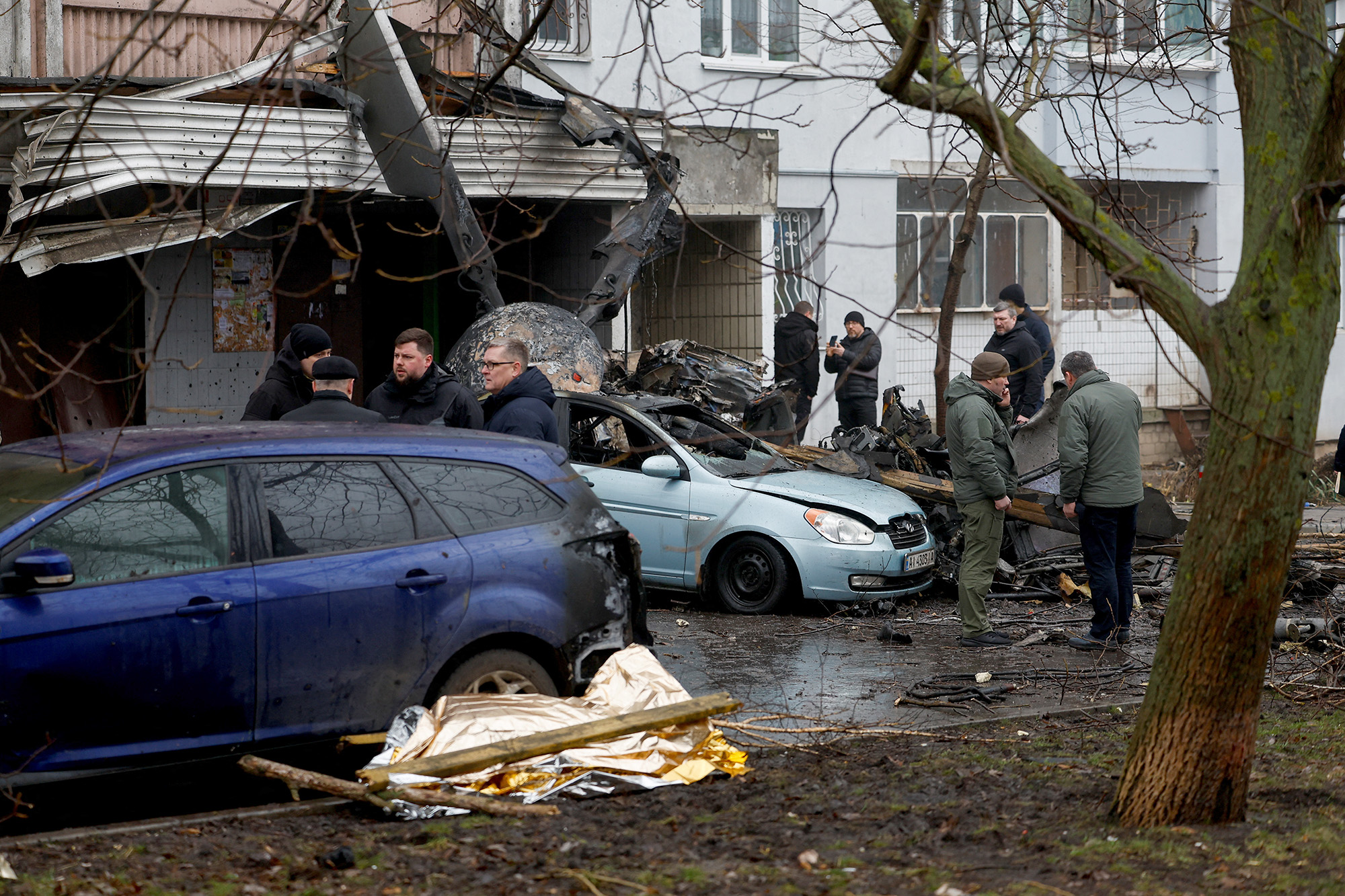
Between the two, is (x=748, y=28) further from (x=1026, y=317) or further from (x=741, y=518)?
(x=741, y=518)

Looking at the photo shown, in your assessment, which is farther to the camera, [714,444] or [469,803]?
[714,444]

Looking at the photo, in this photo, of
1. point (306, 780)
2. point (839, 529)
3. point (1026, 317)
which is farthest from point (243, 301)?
point (306, 780)

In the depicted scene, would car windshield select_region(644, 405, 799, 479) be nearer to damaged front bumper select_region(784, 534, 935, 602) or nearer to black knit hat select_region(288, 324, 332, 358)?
damaged front bumper select_region(784, 534, 935, 602)

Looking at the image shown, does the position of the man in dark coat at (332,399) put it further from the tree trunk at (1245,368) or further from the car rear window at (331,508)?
the tree trunk at (1245,368)

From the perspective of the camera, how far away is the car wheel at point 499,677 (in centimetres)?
571

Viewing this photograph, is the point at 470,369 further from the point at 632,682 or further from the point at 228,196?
the point at 632,682

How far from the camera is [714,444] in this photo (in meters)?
10.7

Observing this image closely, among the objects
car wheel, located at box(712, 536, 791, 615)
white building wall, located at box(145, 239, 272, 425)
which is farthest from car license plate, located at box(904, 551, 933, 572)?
white building wall, located at box(145, 239, 272, 425)

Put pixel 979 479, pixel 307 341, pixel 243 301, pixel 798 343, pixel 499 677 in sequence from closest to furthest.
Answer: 1. pixel 499 677
2. pixel 307 341
3. pixel 979 479
4. pixel 243 301
5. pixel 798 343

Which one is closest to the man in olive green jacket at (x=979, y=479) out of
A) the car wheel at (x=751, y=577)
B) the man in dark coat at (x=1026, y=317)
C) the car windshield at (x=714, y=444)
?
the car wheel at (x=751, y=577)

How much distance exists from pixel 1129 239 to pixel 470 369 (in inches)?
310

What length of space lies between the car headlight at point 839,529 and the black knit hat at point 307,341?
3.71 m

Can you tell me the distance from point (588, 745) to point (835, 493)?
4936 mm

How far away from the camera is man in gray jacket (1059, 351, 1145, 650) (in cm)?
877
